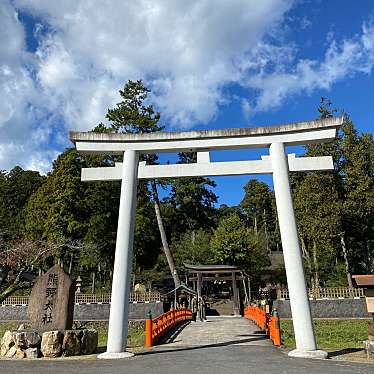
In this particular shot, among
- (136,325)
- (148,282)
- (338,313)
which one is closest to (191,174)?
(136,325)

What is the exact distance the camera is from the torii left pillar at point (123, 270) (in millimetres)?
8156

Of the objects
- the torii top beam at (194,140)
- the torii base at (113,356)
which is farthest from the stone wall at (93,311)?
the torii top beam at (194,140)

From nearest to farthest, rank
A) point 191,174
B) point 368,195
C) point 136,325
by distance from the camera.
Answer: point 191,174, point 136,325, point 368,195

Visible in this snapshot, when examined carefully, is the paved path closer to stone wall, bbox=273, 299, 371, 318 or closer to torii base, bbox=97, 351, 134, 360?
torii base, bbox=97, 351, 134, 360

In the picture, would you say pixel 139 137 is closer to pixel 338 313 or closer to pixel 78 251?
pixel 338 313

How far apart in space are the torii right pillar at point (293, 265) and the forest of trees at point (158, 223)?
14.3m

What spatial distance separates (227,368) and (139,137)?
5.95m

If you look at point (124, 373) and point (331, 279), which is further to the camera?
point (331, 279)

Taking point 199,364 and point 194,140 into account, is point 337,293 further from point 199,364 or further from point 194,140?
point 199,364

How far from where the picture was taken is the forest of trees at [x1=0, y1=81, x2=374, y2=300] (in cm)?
2444

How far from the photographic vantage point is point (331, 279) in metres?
30.2

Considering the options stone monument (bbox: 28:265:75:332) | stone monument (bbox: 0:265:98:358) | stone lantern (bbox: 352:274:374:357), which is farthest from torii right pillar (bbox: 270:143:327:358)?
stone monument (bbox: 28:265:75:332)

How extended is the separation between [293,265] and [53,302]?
617cm

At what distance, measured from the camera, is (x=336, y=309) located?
21.3 meters
